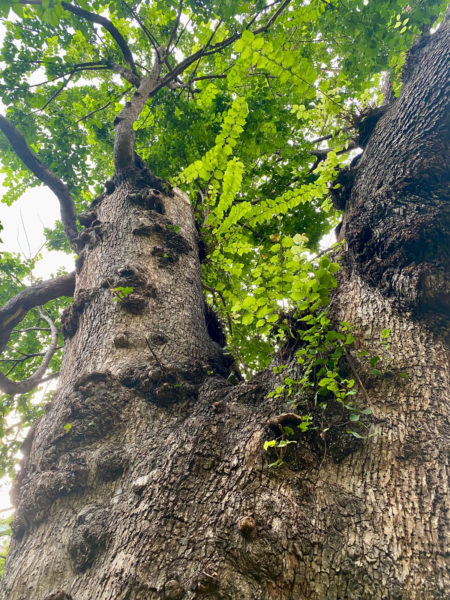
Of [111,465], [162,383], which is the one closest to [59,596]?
[111,465]

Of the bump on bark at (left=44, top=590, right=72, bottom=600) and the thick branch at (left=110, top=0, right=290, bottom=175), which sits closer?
the bump on bark at (left=44, top=590, right=72, bottom=600)

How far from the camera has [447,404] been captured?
153cm

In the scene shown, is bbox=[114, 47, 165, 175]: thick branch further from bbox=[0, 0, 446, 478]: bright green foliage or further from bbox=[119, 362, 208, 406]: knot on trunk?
bbox=[119, 362, 208, 406]: knot on trunk

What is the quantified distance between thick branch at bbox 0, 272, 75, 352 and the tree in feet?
0.06

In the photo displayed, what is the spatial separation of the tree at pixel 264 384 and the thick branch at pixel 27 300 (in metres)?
0.02

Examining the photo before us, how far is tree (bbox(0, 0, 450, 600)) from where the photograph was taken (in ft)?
4.09

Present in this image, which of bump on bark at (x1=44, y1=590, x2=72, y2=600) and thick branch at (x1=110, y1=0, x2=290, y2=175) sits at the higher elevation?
thick branch at (x1=110, y1=0, x2=290, y2=175)

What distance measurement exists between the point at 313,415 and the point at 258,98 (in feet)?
13.9

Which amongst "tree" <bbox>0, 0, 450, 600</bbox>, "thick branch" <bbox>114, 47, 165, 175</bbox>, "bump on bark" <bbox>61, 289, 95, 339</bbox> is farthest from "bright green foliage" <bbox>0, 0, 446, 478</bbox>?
"bump on bark" <bbox>61, 289, 95, 339</bbox>

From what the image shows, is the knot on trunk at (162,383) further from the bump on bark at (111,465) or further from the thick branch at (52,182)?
the thick branch at (52,182)

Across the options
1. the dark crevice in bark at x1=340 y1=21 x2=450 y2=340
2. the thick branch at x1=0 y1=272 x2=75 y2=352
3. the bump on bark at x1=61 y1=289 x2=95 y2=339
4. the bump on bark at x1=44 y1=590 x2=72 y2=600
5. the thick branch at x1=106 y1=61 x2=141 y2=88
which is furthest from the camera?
the thick branch at x1=106 y1=61 x2=141 y2=88

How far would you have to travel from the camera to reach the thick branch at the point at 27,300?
3168 millimetres

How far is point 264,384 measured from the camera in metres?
1.95

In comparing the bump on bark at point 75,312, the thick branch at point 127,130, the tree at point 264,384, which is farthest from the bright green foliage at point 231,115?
the bump on bark at point 75,312
